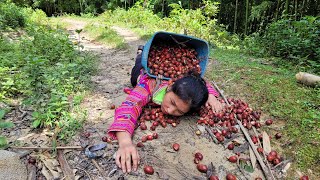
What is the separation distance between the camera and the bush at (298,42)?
5.45 metres

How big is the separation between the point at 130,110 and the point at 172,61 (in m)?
1.19

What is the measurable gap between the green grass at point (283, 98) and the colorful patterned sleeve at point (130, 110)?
1509 mm

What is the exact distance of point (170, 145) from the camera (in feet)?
8.95

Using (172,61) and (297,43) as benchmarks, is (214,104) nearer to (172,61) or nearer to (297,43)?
(172,61)

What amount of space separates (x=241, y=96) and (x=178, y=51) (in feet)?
3.87

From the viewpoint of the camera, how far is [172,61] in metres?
3.62

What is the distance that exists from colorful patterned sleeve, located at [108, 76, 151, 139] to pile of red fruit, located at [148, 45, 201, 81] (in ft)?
1.05

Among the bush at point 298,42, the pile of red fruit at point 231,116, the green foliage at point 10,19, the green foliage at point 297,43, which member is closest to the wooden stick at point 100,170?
the pile of red fruit at point 231,116

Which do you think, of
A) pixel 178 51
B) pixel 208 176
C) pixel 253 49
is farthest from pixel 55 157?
pixel 253 49

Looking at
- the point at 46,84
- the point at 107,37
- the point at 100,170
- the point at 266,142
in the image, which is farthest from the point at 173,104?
the point at 107,37

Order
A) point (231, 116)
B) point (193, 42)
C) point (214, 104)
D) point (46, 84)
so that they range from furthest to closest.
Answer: point (193, 42)
point (46, 84)
point (214, 104)
point (231, 116)

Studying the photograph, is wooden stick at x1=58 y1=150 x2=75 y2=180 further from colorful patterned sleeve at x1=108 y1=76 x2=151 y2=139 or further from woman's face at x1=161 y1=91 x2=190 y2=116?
woman's face at x1=161 y1=91 x2=190 y2=116

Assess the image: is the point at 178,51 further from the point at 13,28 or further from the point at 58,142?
the point at 13,28

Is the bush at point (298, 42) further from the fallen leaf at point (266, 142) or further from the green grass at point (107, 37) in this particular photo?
the green grass at point (107, 37)
